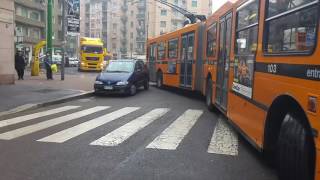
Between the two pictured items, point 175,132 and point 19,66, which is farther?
point 19,66

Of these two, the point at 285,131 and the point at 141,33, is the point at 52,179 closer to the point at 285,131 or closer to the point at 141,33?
→ the point at 285,131

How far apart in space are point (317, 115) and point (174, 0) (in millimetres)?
95616

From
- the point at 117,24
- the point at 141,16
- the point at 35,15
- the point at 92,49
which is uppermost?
the point at 141,16

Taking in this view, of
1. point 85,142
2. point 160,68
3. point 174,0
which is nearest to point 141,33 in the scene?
point 174,0

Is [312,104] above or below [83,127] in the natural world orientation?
above

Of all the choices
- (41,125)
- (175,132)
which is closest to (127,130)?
(175,132)

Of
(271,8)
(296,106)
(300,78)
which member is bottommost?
(296,106)

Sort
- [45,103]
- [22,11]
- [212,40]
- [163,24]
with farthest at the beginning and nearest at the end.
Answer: [163,24] → [22,11] → [45,103] → [212,40]

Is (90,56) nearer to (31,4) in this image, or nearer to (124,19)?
(31,4)

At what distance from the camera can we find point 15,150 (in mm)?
7688

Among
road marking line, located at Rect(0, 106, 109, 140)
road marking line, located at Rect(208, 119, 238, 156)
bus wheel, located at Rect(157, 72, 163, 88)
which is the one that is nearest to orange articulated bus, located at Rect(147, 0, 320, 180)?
road marking line, located at Rect(208, 119, 238, 156)

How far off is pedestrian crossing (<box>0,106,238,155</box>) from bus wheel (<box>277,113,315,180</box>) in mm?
2236

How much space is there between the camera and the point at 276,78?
18.8ft

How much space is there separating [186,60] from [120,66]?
3546 mm
